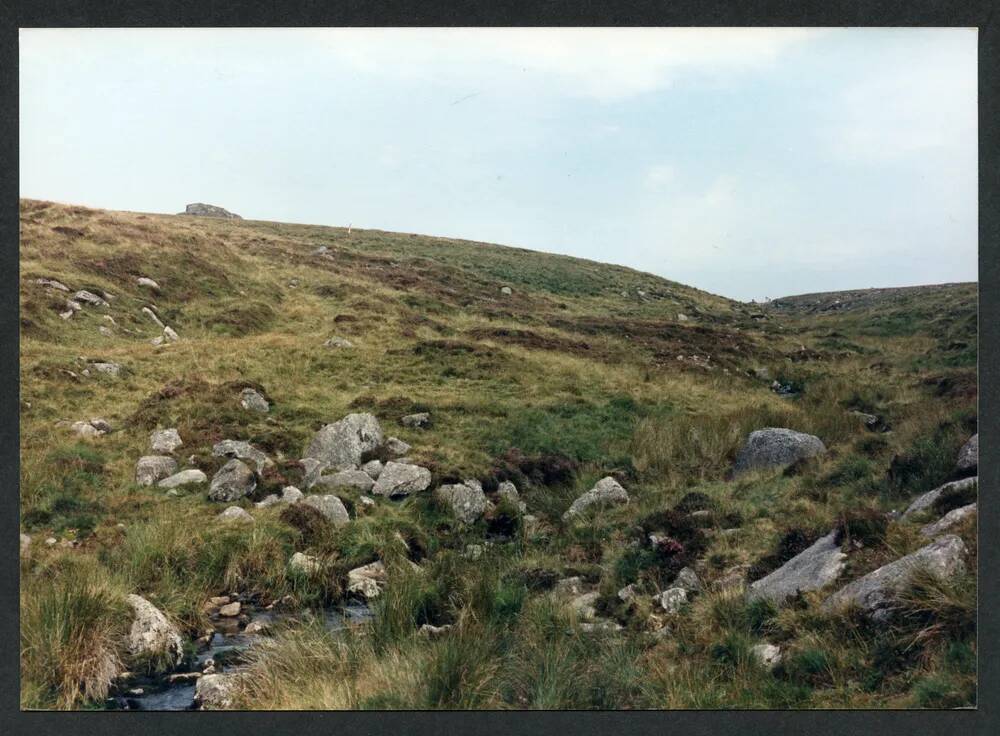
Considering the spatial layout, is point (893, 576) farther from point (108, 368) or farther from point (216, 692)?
point (108, 368)

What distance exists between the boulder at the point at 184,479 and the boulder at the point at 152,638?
2.74 m

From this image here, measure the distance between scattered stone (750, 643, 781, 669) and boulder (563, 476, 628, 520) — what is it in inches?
141

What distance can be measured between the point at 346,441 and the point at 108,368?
4.63 meters

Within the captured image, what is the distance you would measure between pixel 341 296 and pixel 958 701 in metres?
18.6

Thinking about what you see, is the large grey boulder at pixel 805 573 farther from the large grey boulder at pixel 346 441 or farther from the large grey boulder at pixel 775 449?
the large grey boulder at pixel 346 441

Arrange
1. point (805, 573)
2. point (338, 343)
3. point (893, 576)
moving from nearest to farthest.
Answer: point (893, 576) → point (805, 573) → point (338, 343)

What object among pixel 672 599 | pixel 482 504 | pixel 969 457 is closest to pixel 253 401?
pixel 482 504

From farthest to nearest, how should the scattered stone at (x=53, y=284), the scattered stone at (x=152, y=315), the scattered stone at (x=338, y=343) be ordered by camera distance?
1. the scattered stone at (x=338, y=343)
2. the scattered stone at (x=152, y=315)
3. the scattered stone at (x=53, y=284)

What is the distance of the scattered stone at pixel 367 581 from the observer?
23.8ft

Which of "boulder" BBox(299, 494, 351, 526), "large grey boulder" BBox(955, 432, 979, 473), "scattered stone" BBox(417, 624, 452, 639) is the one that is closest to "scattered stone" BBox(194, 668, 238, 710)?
"scattered stone" BBox(417, 624, 452, 639)

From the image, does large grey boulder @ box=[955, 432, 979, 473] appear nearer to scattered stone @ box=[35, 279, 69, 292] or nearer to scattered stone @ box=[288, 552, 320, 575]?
scattered stone @ box=[288, 552, 320, 575]

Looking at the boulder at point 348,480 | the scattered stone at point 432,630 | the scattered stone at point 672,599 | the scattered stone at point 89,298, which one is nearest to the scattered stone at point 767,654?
the scattered stone at point 672,599

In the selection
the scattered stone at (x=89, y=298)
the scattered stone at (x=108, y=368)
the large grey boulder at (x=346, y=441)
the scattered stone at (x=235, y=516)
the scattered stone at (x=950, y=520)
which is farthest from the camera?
the scattered stone at (x=89, y=298)

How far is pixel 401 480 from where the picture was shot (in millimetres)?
9359
